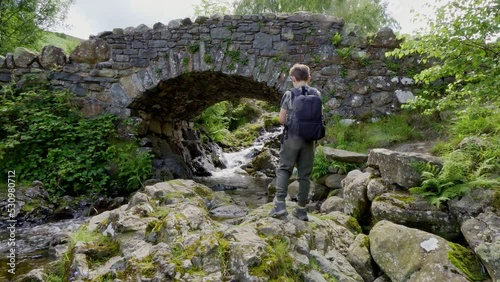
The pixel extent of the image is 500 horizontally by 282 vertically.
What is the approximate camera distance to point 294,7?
1502 centimetres

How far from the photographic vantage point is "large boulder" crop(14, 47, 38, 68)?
927cm

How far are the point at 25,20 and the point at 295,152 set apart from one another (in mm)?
14773

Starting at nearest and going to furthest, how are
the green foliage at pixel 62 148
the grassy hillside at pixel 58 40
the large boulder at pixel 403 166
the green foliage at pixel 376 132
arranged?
the large boulder at pixel 403 166 → the green foliage at pixel 376 132 → the green foliage at pixel 62 148 → the grassy hillside at pixel 58 40

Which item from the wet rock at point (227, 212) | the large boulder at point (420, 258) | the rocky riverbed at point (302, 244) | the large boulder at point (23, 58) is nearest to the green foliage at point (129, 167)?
the wet rock at point (227, 212)

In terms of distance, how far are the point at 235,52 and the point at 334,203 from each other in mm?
4764

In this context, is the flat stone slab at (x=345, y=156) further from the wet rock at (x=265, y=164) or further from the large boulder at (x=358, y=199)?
the wet rock at (x=265, y=164)

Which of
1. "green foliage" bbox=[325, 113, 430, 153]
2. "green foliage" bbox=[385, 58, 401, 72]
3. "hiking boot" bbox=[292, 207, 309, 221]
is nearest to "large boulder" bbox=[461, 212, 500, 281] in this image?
"hiking boot" bbox=[292, 207, 309, 221]

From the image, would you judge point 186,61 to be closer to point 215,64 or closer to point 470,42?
point 215,64

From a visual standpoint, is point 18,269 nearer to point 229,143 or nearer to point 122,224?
point 122,224

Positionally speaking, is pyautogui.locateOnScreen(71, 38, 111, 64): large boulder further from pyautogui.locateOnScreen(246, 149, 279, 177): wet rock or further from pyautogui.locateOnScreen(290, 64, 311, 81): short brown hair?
pyautogui.locateOnScreen(290, 64, 311, 81): short brown hair

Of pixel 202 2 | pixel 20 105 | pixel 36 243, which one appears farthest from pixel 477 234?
pixel 202 2

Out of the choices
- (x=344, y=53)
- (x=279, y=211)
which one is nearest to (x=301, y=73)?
(x=279, y=211)

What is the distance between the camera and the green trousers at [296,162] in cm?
380

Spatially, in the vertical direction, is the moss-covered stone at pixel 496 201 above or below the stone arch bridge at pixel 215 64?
below
